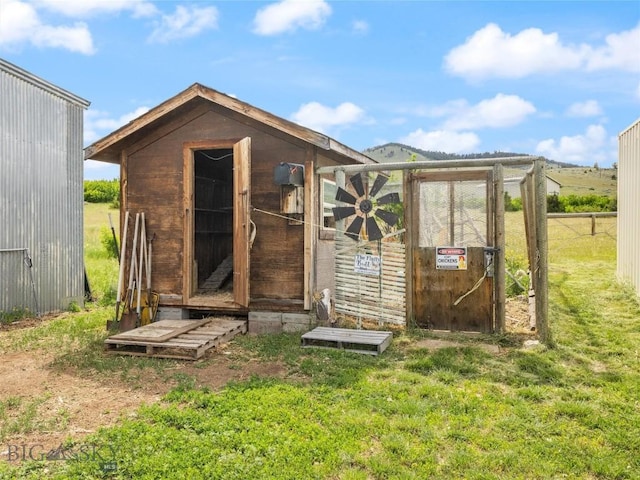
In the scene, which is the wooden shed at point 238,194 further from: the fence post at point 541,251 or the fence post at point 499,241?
the fence post at point 541,251

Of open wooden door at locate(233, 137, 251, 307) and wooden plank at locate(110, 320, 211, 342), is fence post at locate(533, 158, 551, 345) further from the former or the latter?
wooden plank at locate(110, 320, 211, 342)

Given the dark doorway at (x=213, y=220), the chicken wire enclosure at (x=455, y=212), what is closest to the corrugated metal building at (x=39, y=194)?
the dark doorway at (x=213, y=220)

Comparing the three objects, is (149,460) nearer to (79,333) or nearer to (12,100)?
(79,333)

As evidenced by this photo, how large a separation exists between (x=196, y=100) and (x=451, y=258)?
14.9 ft

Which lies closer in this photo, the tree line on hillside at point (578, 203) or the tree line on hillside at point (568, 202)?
the tree line on hillside at point (568, 202)

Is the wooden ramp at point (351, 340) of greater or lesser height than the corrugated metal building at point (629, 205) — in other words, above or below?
below

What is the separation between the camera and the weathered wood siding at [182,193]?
25.6 ft

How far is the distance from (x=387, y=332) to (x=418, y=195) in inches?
81.1

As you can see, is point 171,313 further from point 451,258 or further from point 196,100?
point 451,258

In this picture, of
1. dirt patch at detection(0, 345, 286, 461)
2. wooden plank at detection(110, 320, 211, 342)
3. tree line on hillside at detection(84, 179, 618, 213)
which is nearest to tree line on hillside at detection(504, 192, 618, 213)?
tree line on hillside at detection(84, 179, 618, 213)

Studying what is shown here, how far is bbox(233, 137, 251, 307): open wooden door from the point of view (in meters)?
7.38

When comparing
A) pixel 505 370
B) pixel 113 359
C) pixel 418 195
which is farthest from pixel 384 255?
pixel 113 359

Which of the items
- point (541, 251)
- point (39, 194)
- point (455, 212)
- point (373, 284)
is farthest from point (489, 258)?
point (39, 194)

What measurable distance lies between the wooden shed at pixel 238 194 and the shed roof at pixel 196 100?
0.05 ft
